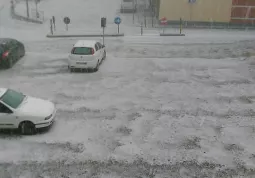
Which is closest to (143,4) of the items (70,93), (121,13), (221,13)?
(121,13)

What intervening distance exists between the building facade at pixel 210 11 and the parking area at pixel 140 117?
30.9ft

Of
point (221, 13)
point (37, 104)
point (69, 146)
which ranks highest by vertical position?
point (221, 13)

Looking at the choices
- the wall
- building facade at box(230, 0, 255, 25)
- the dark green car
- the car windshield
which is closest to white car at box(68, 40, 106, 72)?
the dark green car

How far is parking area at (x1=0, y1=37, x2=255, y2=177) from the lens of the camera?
11.9 m

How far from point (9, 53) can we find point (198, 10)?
58.5 ft

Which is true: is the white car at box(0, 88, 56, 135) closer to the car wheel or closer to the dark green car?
the car wheel

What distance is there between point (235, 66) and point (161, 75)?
4.79 metres

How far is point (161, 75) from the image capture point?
68.0 ft

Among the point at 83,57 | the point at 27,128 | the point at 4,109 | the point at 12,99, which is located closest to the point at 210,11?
the point at 83,57

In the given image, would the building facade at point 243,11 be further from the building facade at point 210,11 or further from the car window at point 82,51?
the car window at point 82,51

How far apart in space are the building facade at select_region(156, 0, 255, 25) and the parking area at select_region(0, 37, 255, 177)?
940 cm

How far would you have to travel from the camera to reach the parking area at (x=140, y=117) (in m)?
11.9

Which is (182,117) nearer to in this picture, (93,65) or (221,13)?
(93,65)

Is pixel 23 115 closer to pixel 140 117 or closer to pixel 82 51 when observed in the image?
pixel 140 117
